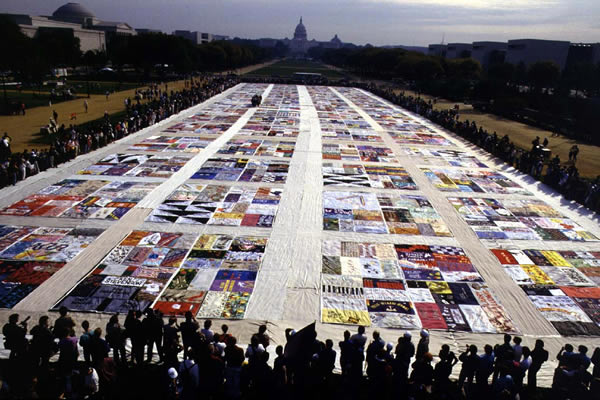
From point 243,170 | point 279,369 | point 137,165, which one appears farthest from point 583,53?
point 279,369

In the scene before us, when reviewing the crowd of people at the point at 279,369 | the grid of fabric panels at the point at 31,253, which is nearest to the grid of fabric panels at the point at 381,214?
the crowd of people at the point at 279,369

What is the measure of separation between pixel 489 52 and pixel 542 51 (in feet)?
101

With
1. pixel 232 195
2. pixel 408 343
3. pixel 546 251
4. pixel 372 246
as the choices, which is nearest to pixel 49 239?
pixel 232 195

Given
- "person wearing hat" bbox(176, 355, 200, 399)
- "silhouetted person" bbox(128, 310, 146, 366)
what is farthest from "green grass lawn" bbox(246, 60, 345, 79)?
"person wearing hat" bbox(176, 355, 200, 399)

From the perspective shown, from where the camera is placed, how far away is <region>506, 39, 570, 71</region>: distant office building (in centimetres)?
8925

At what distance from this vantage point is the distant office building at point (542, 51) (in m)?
89.2

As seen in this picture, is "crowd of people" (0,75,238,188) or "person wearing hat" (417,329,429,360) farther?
"crowd of people" (0,75,238,188)

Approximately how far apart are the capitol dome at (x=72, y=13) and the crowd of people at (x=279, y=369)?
175006 millimetres

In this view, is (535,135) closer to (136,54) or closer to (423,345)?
(423,345)

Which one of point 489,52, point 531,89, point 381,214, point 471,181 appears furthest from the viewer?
point 489,52

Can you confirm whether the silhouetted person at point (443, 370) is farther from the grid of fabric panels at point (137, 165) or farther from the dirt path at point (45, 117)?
the dirt path at point (45, 117)

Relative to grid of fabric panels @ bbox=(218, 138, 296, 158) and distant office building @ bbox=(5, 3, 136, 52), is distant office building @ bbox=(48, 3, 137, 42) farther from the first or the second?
grid of fabric panels @ bbox=(218, 138, 296, 158)

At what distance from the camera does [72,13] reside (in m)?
161

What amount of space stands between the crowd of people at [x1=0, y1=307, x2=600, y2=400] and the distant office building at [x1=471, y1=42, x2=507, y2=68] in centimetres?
12306
